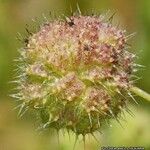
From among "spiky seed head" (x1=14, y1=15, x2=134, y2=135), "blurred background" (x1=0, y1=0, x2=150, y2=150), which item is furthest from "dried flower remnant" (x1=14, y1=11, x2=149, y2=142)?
"blurred background" (x1=0, y1=0, x2=150, y2=150)

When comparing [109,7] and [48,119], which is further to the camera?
[109,7]

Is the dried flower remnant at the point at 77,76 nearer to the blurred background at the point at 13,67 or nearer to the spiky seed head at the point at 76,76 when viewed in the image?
the spiky seed head at the point at 76,76

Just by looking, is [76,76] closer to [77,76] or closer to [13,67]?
[77,76]

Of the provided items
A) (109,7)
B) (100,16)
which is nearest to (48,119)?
(100,16)

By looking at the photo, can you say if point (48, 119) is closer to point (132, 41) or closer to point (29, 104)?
point (29, 104)

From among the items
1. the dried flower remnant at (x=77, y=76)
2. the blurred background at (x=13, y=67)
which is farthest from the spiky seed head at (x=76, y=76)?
the blurred background at (x=13, y=67)

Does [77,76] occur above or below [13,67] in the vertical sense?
below

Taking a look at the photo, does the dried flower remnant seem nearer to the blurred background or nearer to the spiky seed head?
the spiky seed head

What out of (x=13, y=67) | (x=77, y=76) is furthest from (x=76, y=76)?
(x=13, y=67)
